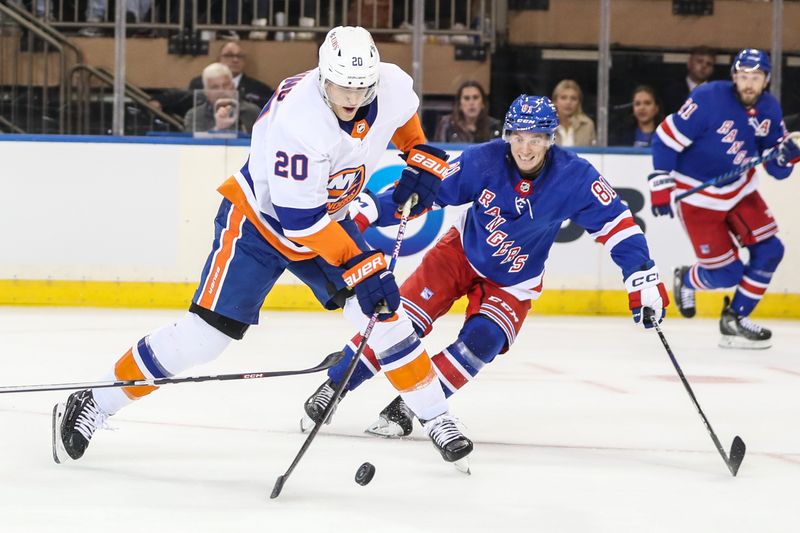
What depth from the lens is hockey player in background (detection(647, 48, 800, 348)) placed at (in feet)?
20.0

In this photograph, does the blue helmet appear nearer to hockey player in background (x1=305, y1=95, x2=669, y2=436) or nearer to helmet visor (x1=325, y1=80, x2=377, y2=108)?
hockey player in background (x1=305, y1=95, x2=669, y2=436)

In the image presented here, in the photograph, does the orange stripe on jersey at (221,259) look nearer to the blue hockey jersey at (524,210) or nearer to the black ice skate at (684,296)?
the blue hockey jersey at (524,210)

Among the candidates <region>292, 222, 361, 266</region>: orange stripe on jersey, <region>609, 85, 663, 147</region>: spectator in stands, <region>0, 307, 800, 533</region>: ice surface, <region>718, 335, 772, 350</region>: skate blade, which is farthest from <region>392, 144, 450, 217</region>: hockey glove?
<region>609, 85, 663, 147</region>: spectator in stands

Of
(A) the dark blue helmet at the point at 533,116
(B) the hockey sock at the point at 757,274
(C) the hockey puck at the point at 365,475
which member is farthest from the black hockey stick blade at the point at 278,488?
(B) the hockey sock at the point at 757,274

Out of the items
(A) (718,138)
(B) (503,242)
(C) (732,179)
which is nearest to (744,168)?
(C) (732,179)

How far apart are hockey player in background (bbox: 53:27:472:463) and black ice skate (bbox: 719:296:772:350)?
3.16m

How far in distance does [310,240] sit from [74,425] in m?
0.80

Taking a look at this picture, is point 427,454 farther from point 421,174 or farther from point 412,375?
point 421,174

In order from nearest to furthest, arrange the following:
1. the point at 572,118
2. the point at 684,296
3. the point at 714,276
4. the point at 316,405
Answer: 1. the point at 316,405
2. the point at 714,276
3. the point at 684,296
4. the point at 572,118

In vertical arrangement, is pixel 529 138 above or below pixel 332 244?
above

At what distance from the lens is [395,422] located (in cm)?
378

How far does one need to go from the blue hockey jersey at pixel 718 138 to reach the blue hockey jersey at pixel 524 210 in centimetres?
246

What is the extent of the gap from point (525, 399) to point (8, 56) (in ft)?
13.4

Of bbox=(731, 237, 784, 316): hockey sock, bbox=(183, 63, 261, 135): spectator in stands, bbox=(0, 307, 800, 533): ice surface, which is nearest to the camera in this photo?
bbox=(0, 307, 800, 533): ice surface
